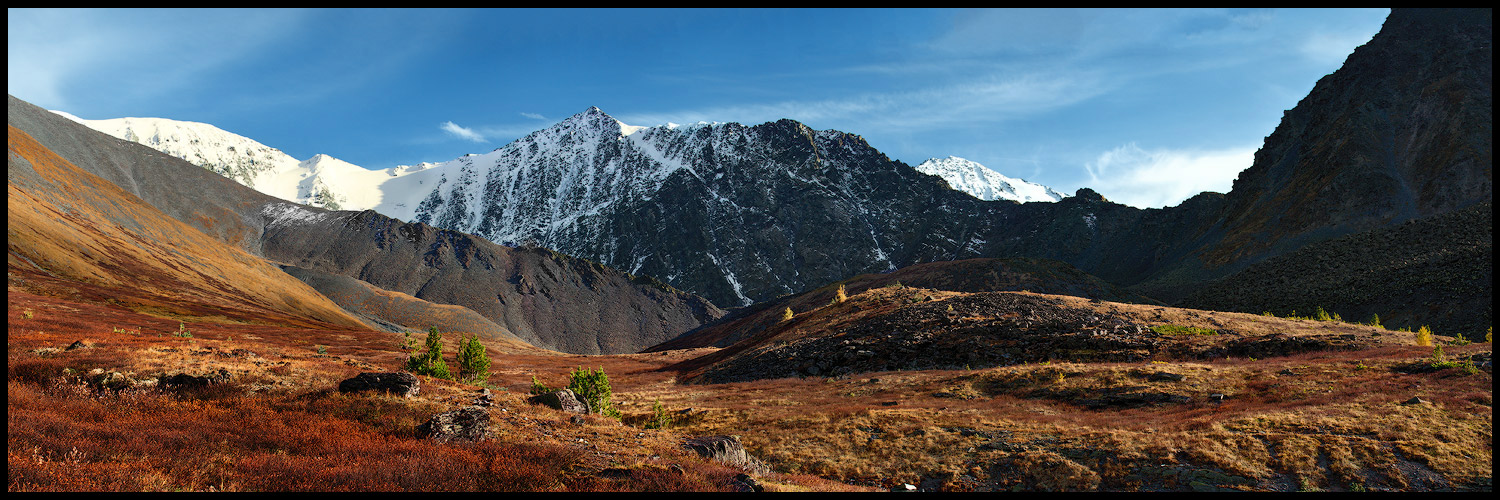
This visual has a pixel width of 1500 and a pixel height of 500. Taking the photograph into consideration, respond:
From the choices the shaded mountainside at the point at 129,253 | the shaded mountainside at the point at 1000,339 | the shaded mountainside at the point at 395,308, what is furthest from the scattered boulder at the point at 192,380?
the shaded mountainside at the point at 395,308

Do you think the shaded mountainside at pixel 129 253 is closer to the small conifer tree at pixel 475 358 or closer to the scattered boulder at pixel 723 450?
the small conifer tree at pixel 475 358

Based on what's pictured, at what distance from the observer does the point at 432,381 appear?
22734mm

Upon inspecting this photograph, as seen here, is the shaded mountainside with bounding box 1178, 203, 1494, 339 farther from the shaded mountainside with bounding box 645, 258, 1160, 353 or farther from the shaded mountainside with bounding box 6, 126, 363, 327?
the shaded mountainside with bounding box 6, 126, 363, 327

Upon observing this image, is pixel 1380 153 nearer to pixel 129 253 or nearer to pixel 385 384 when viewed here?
pixel 385 384

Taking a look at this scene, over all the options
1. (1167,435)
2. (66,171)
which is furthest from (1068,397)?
(66,171)

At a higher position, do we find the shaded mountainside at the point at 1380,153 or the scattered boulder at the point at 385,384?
the shaded mountainside at the point at 1380,153

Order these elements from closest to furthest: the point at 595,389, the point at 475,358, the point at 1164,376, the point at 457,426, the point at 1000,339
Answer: the point at 457,426 < the point at 595,389 < the point at 1164,376 < the point at 475,358 < the point at 1000,339

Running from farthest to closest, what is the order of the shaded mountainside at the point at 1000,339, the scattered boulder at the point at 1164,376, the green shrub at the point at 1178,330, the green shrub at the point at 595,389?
the green shrub at the point at 1178,330, the shaded mountainside at the point at 1000,339, the scattered boulder at the point at 1164,376, the green shrub at the point at 595,389

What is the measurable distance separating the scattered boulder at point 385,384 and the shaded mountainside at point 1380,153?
487 ft

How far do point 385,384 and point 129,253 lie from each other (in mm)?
122699

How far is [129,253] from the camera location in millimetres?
100812

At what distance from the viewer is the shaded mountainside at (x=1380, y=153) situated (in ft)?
389

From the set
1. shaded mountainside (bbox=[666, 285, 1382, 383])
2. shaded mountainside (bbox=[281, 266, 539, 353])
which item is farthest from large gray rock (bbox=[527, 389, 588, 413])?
shaded mountainside (bbox=[281, 266, 539, 353])

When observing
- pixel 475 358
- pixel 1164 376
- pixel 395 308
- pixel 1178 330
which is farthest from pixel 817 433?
pixel 395 308
